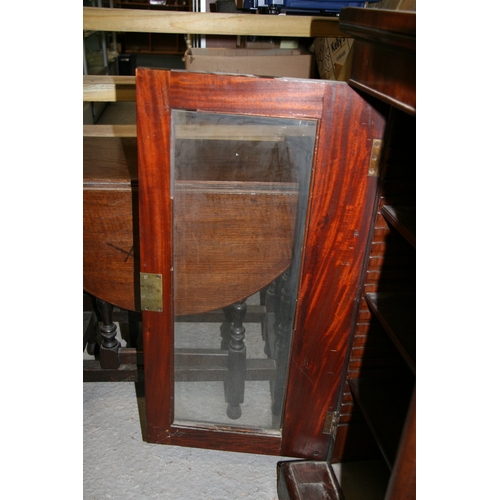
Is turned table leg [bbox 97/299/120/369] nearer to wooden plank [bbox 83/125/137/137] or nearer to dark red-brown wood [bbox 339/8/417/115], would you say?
wooden plank [bbox 83/125/137/137]

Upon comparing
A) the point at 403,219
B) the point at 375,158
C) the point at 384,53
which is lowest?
the point at 403,219

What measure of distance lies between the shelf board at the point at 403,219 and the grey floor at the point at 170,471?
855 millimetres

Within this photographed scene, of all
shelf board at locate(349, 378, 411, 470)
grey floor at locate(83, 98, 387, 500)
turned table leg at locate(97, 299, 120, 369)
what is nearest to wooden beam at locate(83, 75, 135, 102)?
turned table leg at locate(97, 299, 120, 369)

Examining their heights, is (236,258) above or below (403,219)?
below

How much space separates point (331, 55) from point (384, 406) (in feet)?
4.81

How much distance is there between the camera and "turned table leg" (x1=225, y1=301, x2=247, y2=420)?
1357mm

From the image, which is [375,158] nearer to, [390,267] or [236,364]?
[390,267]

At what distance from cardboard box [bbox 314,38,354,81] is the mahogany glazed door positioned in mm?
754

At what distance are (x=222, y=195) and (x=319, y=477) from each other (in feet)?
2.78

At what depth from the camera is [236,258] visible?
1.27 meters

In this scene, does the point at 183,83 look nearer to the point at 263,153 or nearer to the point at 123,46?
the point at 263,153

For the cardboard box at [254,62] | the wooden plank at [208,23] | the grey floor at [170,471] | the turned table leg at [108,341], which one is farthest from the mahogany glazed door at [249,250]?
the wooden plank at [208,23]

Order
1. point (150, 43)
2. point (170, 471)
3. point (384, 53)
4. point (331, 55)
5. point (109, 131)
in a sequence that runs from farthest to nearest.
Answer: point (150, 43) → point (331, 55) → point (109, 131) → point (170, 471) → point (384, 53)

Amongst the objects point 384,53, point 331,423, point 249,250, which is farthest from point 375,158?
point 331,423
